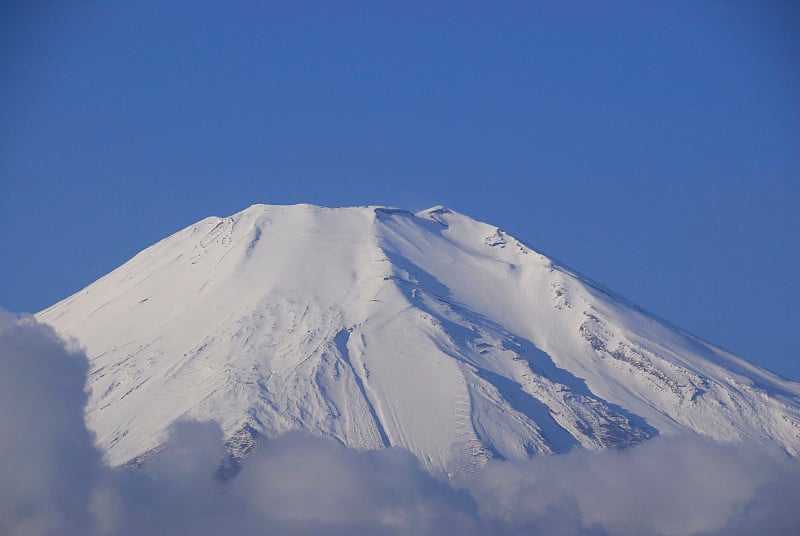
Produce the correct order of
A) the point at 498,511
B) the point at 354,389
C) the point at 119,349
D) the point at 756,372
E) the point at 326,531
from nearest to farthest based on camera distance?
the point at 326,531, the point at 498,511, the point at 354,389, the point at 119,349, the point at 756,372

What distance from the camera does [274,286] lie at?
6501 inches

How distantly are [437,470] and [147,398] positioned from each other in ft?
100

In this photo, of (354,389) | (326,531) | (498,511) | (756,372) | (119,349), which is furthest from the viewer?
(756,372)

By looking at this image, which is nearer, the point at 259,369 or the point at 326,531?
the point at 326,531

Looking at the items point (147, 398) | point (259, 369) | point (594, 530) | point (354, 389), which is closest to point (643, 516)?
point (594, 530)

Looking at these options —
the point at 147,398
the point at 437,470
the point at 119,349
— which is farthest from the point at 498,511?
the point at 119,349

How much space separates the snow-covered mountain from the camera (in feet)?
486

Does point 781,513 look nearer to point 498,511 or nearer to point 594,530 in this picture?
point 594,530

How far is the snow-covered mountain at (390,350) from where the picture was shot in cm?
14800

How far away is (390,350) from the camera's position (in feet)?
513

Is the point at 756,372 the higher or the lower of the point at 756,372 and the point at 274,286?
the higher

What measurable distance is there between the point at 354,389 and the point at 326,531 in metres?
21.9

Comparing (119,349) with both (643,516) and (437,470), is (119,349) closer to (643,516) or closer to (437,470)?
(437,470)

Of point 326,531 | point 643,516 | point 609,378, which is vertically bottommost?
point 326,531
